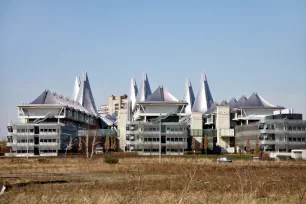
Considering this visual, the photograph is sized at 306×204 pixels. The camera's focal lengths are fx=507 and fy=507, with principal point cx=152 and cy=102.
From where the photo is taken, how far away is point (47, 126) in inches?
3214

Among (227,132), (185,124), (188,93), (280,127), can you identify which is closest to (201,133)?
(227,132)

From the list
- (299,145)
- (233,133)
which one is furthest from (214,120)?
(299,145)

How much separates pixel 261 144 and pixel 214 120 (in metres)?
20.2

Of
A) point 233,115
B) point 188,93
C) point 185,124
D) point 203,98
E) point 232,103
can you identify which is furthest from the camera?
point 188,93

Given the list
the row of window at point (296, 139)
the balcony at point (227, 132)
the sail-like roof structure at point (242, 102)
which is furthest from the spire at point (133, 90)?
the row of window at point (296, 139)

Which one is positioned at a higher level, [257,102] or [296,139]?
[257,102]

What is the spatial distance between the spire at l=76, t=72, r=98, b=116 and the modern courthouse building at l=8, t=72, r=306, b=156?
6118 millimetres

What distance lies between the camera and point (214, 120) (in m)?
95.9

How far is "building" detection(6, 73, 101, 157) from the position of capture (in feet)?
264

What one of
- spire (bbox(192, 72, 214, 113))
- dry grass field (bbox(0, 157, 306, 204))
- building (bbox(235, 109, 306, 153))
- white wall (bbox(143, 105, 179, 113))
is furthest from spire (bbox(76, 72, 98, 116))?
dry grass field (bbox(0, 157, 306, 204))

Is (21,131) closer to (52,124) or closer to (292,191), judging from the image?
(52,124)

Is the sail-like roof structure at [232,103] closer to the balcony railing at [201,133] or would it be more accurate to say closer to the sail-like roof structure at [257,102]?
the sail-like roof structure at [257,102]

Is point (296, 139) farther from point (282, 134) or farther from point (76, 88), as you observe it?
point (76, 88)

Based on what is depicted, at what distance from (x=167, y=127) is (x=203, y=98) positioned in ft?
111
